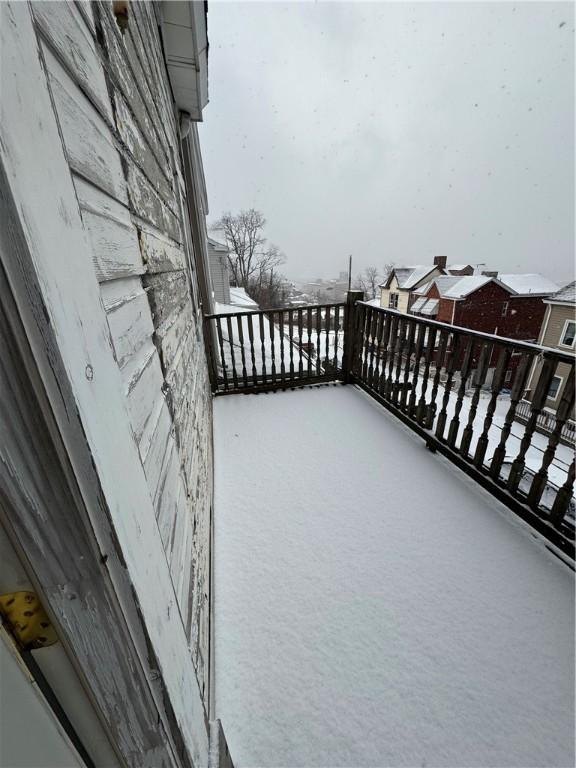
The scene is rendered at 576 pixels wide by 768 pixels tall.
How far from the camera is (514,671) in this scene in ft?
3.74

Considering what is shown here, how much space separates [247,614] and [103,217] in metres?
1.52

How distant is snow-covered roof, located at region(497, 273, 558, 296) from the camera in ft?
45.2

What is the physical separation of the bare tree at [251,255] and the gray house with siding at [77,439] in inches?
821

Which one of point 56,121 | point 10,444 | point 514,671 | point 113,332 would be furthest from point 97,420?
point 514,671

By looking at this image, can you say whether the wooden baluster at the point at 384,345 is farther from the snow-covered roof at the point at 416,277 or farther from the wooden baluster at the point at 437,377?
the snow-covered roof at the point at 416,277

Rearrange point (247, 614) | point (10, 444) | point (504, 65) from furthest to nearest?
point (504, 65), point (247, 614), point (10, 444)

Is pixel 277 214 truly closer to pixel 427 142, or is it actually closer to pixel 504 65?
pixel 427 142

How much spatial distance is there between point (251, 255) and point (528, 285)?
53.2 feet

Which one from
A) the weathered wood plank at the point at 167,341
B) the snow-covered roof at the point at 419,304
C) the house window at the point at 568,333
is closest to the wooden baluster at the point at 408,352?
the weathered wood plank at the point at 167,341

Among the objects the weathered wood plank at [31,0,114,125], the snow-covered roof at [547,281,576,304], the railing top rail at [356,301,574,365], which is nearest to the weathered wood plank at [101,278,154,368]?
the weathered wood plank at [31,0,114,125]

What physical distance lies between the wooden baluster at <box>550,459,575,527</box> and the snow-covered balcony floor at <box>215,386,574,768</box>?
16cm

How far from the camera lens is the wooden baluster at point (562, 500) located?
143cm

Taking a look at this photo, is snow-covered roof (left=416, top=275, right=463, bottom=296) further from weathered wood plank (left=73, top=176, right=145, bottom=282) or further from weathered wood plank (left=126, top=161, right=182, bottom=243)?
weathered wood plank (left=73, top=176, right=145, bottom=282)

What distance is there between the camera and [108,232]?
571 mm
